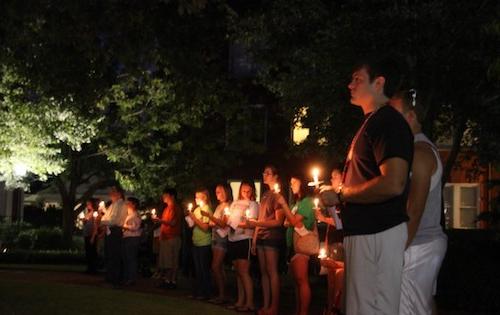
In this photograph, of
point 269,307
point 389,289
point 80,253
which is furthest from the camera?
point 80,253

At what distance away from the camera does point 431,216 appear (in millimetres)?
5523

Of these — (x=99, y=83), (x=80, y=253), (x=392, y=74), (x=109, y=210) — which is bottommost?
(x=80, y=253)

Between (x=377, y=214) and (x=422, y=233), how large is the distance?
1.20m

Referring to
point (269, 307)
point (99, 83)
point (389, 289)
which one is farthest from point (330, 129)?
point (389, 289)

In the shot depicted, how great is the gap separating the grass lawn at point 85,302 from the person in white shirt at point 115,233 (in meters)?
1.13

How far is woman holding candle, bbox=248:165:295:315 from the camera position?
11547 mm

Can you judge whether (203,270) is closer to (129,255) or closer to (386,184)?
(129,255)

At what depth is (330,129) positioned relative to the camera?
16.5 m

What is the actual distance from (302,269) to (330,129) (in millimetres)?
5822

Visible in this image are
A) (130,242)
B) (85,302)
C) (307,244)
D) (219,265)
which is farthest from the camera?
(130,242)

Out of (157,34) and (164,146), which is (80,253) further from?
(157,34)

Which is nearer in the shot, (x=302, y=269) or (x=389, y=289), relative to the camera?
(x=389, y=289)

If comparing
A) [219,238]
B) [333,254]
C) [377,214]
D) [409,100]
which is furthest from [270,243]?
[377,214]

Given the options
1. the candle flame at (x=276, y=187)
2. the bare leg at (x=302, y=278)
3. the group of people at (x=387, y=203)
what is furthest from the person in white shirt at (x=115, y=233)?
the group of people at (x=387, y=203)
